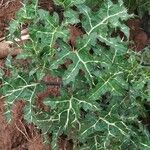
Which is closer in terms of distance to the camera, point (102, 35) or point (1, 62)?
point (102, 35)

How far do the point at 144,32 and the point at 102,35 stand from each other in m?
1.30

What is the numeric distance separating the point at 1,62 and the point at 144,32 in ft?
3.84

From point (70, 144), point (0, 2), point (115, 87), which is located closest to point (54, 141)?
point (70, 144)

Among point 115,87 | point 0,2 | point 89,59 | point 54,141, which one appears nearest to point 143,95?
point 115,87

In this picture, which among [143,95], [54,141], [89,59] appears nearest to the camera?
[89,59]

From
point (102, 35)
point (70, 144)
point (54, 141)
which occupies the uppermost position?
point (102, 35)

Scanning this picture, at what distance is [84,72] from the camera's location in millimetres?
2424

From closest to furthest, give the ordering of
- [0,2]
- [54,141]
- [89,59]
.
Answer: [89,59]
[54,141]
[0,2]

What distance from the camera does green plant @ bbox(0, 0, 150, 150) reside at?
7.67 ft

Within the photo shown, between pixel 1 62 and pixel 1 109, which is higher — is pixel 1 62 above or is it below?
above

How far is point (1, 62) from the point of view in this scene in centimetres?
332

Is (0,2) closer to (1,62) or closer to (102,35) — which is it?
(1,62)

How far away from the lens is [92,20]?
243 centimetres

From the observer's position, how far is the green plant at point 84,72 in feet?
7.67
